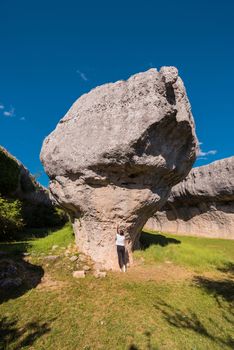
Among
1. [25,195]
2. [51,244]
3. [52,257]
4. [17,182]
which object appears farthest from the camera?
[25,195]

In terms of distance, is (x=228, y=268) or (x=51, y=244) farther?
(x=51, y=244)

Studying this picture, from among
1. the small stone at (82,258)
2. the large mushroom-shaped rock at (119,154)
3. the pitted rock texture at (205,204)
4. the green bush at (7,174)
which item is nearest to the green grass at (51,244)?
the large mushroom-shaped rock at (119,154)

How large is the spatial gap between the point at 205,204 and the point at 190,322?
19.1 meters

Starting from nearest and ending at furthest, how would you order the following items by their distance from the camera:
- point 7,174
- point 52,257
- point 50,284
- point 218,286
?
point 50,284, point 218,286, point 52,257, point 7,174

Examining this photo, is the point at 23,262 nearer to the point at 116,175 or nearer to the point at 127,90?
the point at 116,175

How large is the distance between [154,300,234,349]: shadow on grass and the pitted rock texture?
16.6m

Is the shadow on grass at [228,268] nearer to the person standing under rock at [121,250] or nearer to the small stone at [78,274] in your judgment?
the person standing under rock at [121,250]

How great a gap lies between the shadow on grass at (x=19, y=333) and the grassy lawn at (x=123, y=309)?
0.06ft

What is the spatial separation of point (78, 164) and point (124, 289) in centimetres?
503

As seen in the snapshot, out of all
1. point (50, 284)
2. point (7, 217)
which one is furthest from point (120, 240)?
point (7, 217)

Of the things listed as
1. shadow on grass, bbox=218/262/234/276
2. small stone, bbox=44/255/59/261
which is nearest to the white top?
small stone, bbox=44/255/59/261

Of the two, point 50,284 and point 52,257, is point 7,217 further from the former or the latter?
point 50,284

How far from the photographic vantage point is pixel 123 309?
25.0ft

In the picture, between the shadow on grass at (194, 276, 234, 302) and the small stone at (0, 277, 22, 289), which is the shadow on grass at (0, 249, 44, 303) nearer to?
the small stone at (0, 277, 22, 289)
